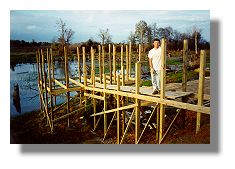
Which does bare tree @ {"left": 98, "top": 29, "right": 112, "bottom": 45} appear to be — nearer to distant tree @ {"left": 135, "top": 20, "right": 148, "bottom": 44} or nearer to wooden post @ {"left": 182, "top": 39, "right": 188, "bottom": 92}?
distant tree @ {"left": 135, "top": 20, "right": 148, "bottom": 44}

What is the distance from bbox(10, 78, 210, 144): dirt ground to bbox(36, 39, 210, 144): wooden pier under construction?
0.09 meters

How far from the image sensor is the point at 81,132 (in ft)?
18.5

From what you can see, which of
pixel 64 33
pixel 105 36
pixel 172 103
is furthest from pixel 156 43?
pixel 64 33

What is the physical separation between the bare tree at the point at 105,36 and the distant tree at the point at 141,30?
0.43 m

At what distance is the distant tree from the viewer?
16.9ft

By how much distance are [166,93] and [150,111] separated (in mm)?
747

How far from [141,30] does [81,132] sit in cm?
192

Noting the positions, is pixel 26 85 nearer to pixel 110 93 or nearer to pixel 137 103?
pixel 110 93

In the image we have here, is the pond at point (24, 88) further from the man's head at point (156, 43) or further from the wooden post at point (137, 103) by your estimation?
the man's head at point (156, 43)

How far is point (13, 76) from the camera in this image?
203 inches

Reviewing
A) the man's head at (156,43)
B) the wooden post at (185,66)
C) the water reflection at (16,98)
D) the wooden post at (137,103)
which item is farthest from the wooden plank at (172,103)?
the water reflection at (16,98)
